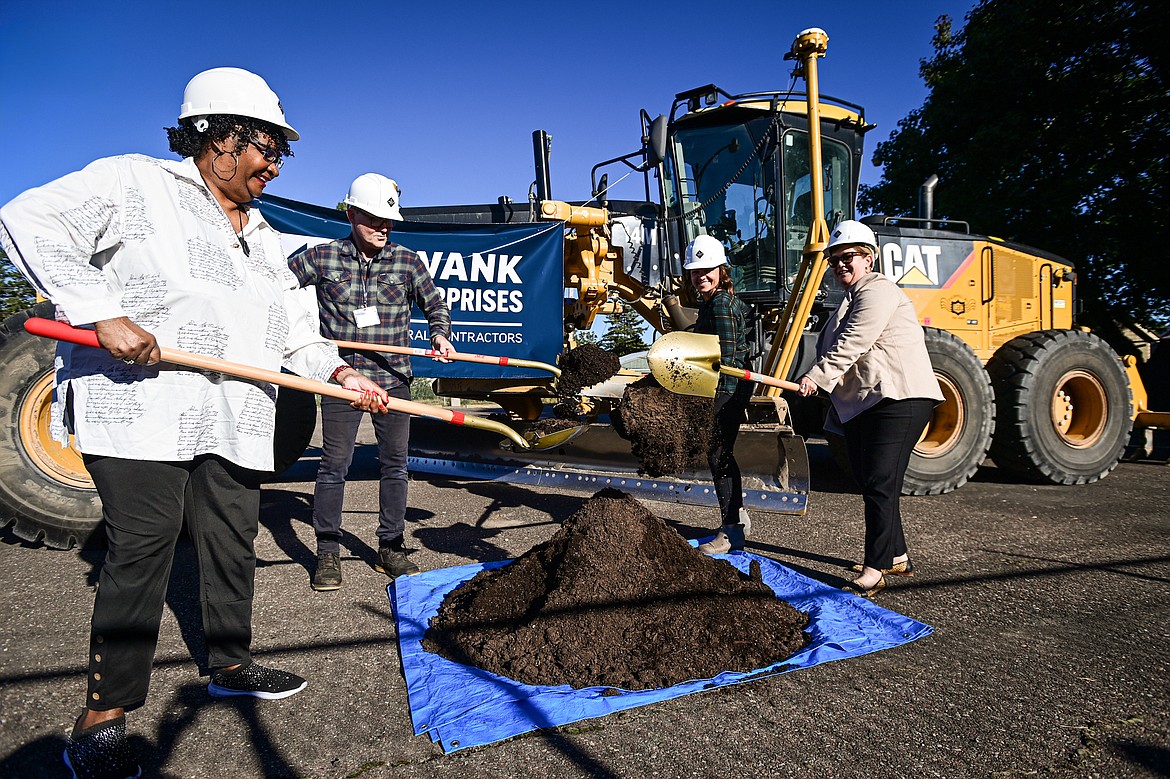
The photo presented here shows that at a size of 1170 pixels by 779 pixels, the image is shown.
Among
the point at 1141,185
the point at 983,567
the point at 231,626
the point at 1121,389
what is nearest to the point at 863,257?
the point at 983,567

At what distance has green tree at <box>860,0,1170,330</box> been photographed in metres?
11.8

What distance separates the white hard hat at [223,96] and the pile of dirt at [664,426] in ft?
7.42

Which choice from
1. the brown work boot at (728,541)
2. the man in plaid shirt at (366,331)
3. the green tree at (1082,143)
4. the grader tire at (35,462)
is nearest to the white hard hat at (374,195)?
the man in plaid shirt at (366,331)

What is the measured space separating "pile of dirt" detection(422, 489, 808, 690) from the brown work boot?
790 millimetres

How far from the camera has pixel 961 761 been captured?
2.08m

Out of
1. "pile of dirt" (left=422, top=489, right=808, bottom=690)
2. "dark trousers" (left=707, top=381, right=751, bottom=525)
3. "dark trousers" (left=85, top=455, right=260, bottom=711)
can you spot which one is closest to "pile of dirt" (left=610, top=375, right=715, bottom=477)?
"dark trousers" (left=707, top=381, right=751, bottom=525)

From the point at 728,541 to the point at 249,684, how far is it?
9.00ft

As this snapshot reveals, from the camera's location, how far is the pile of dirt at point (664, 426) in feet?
12.3

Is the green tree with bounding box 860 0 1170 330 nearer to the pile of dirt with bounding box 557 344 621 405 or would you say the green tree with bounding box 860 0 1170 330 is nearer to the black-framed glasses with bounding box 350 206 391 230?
the pile of dirt with bounding box 557 344 621 405

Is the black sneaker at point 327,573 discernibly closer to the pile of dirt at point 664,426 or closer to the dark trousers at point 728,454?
the pile of dirt at point 664,426

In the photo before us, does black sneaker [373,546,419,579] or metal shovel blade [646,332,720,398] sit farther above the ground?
metal shovel blade [646,332,720,398]

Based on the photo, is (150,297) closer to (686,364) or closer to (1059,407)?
(686,364)

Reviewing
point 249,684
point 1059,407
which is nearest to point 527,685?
point 249,684

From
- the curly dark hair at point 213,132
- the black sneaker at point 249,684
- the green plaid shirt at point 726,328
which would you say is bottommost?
the black sneaker at point 249,684
